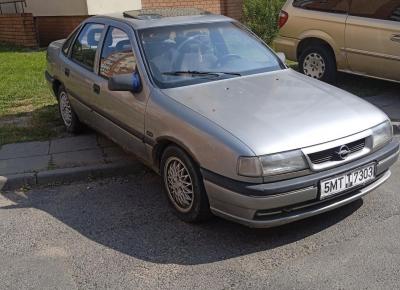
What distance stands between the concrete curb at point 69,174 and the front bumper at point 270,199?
1.72 meters

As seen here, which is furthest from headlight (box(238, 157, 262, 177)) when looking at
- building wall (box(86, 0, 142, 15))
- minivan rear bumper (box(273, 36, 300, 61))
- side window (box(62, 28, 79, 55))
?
building wall (box(86, 0, 142, 15))

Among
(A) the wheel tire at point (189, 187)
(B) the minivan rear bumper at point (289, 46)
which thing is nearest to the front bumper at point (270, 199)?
(A) the wheel tire at point (189, 187)

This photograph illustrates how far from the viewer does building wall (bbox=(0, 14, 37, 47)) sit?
1205 cm

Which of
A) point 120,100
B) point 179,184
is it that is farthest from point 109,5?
point 179,184

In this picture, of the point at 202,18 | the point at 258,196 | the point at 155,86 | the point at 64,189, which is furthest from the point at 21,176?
the point at 258,196

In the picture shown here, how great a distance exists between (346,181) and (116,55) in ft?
8.17

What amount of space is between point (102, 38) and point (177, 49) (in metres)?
1.04

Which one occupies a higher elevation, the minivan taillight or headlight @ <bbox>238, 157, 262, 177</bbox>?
the minivan taillight

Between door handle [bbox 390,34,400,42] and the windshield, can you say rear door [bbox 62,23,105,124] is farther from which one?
door handle [bbox 390,34,400,42]

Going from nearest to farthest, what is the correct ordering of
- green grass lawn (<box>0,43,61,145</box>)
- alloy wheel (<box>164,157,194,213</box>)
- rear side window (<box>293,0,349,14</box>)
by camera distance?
1. alloy wheel (<box>164,157,194,213</box>)
2. green grass lawn (<box>0,43,61,145</box>)
3. rear side window (<box>293,0,349,14</box>)

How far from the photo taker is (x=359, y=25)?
743 cm

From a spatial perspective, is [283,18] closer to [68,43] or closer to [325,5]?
[325,5]

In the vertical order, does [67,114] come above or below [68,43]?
below

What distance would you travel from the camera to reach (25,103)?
24.5 ft
